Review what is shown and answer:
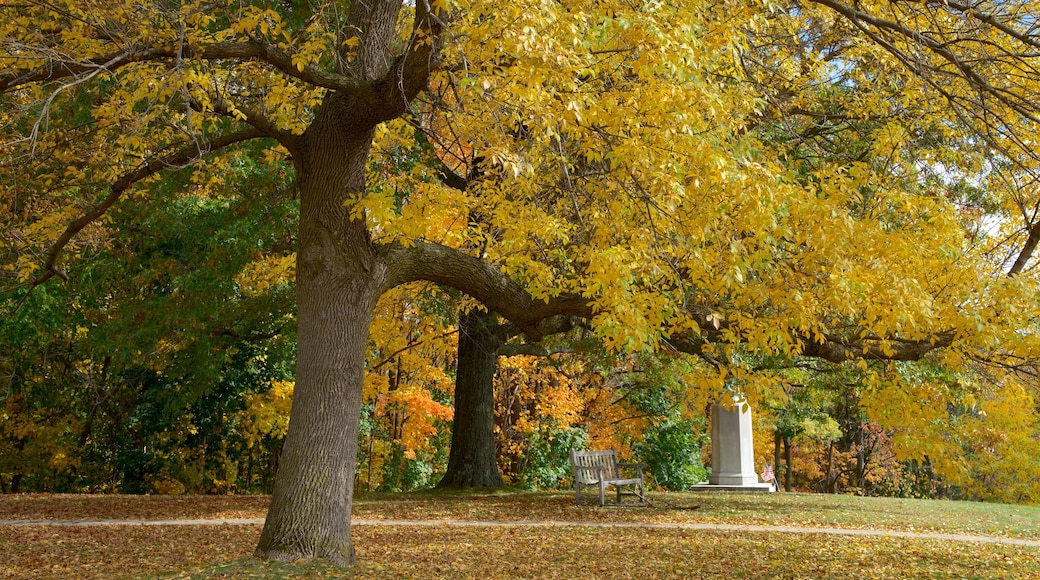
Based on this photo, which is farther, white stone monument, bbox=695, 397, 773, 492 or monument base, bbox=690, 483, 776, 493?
white stone monument, bbox=695, 397, 773, 492

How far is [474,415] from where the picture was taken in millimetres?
A: 15195

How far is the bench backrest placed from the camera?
13305mm

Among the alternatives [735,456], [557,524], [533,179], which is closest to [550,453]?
[735,456]

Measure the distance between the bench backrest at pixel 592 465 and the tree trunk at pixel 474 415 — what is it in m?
2.11

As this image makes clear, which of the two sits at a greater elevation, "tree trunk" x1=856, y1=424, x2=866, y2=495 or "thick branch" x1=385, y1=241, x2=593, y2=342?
"thick branch" x1=385, y1=241, x2=593, y2=342

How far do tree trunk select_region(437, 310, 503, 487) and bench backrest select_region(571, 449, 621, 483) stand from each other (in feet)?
6.91

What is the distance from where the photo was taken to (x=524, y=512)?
11781mm

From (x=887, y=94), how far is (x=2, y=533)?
38.2 ft

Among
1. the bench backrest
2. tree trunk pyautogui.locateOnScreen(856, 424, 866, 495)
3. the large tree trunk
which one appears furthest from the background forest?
the large tree trunk

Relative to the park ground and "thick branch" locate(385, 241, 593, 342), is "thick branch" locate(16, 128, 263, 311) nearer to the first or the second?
"thick branch" locate(385, 241, 593, 342)

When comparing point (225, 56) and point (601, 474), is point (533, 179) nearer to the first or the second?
point (225, 56)

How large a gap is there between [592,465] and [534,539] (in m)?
4.73

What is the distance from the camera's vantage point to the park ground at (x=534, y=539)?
7.03 metres

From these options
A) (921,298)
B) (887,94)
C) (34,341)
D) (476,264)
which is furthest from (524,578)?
(34,341)
